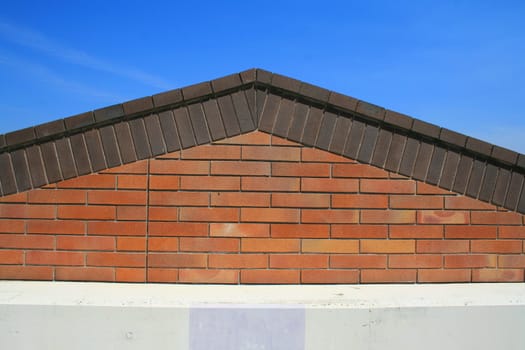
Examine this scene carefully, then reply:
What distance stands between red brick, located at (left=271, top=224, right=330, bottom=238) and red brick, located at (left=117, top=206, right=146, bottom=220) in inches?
32.0

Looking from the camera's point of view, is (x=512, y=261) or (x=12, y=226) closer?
(x=12, y=226)

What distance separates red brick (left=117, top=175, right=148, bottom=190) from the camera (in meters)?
2.91

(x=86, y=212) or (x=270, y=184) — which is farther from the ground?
(x=270, y=184)

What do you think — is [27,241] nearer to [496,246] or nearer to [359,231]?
[359,231]

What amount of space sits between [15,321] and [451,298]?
240 centimetres

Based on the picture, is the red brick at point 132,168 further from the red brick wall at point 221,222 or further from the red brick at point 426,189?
the red brick at point 426,189

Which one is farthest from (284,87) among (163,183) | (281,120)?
(163,183)

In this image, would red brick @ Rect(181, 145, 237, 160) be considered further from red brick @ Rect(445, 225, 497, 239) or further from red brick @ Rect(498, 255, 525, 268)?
red brick @ Rect(498, 255, 525, 268)

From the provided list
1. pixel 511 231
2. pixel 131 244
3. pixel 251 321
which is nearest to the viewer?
pixel 251 321

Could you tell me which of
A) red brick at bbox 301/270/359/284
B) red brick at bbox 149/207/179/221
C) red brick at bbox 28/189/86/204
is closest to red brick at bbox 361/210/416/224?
red brick at bbox 301/270/359/284

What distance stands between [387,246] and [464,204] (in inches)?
23.1

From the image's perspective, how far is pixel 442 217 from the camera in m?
3.03

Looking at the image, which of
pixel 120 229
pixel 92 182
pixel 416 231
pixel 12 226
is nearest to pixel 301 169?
pixel 416 231

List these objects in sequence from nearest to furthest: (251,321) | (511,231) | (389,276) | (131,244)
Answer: (251,321) < (131,244) < (389,276) < (511,231)
